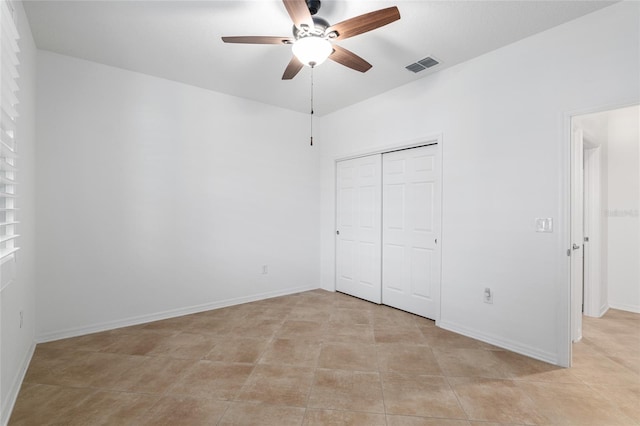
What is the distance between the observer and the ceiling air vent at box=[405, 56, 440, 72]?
9.89 ft

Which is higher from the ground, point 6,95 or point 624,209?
point 6,95

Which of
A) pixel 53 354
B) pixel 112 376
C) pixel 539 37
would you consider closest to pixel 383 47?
pixel 539 37

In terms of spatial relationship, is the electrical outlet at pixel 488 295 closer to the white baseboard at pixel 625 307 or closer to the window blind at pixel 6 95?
the white baseboard at pixel 625 307

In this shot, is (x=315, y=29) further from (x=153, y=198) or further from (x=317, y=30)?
(x=153, y=198)

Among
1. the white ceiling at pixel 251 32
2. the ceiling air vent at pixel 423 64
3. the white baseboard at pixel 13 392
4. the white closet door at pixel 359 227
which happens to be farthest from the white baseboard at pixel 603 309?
the white baseboard at pixel 13 392

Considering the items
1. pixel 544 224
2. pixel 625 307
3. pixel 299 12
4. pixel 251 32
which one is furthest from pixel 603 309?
pixel 251 32

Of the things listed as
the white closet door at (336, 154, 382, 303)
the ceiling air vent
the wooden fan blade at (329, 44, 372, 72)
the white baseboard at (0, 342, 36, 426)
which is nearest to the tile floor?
the white baseboard at (0, 342, 36, 426)

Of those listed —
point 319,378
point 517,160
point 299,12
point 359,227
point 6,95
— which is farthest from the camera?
point 359,227

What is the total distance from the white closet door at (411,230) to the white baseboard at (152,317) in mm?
1562

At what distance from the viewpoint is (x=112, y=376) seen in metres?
2.25

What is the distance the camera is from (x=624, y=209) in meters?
3.70

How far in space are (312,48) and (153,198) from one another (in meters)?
2.51

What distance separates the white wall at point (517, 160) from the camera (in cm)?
231

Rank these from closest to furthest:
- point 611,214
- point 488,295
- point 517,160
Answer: point 517,160, point 488,295, point 611,214
